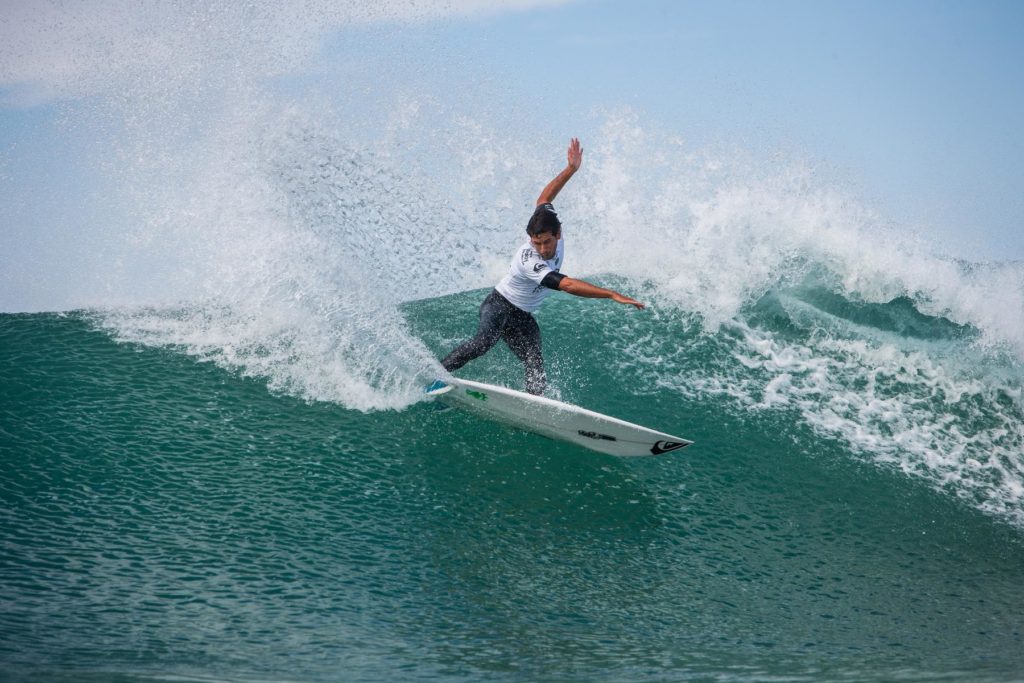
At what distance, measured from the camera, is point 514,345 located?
6348mm

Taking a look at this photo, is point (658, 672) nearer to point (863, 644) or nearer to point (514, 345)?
point (863, 644)

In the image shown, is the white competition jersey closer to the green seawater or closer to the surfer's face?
the surfer's face

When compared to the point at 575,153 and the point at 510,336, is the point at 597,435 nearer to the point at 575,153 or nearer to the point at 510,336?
the point at 510,336

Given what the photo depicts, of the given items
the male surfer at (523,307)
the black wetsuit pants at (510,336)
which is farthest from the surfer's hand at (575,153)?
the black wetsuit pants at (510,336)

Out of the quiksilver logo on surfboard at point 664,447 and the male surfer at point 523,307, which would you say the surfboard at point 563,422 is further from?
the male surfer at point 523,307

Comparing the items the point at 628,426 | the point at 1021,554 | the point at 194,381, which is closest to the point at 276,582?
the point at 628,426

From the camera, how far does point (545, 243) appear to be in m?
5.79

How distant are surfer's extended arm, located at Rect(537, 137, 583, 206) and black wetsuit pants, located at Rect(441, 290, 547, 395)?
0.83m

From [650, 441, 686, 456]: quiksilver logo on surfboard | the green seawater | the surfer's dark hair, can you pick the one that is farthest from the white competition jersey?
[650, 441, 686, 456]: quiksilver logo on surfboard

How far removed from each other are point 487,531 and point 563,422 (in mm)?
1267

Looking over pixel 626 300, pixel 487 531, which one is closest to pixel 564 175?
pixel 626 300

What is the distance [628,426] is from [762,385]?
2.36 metres

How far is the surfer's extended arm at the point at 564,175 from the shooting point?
6250 mm

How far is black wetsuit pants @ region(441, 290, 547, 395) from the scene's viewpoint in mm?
6223
